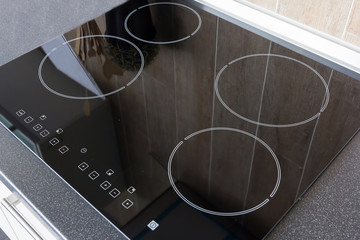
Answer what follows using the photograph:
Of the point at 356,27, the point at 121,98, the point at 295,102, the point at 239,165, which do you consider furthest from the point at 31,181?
the point at 356,27

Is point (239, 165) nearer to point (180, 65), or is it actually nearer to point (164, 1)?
point (180, 65)

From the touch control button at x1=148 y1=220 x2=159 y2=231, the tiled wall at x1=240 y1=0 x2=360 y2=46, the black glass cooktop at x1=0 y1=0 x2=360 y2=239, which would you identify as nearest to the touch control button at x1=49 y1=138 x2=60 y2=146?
the black glass cooktop at x1=0 y1=0 x2=360 y2=239

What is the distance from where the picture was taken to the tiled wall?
2.61ft

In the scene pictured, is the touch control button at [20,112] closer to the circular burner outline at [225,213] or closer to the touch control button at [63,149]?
the touch control button at [63,149]

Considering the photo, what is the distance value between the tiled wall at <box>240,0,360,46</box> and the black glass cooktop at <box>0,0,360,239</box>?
0.26ft

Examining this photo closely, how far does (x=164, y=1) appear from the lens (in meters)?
1.04

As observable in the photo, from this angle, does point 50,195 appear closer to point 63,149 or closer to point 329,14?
point 63,149

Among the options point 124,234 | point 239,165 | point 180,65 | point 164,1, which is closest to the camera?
point 124,234

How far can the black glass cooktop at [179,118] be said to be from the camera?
618mm

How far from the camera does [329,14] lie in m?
0.83

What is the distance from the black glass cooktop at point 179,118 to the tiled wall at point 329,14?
0.08 meters

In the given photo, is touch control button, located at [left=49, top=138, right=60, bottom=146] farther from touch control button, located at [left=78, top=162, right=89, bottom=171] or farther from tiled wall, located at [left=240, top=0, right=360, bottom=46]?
tiled wall, located at [left=240, top=0, right=360, bottom=46]

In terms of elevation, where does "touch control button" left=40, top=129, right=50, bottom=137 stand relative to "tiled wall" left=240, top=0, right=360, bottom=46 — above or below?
below

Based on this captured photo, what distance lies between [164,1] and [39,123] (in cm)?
50
